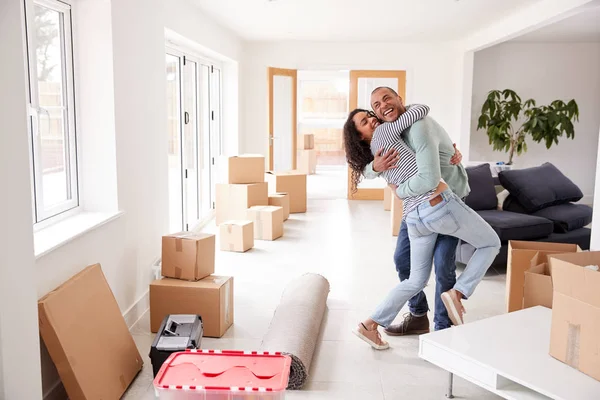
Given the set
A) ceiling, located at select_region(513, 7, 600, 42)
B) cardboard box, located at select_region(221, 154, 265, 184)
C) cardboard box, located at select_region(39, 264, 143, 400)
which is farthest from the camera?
ceiling, located at select_region(513, 7, 600, 42)

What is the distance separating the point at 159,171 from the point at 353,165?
1.71 metres

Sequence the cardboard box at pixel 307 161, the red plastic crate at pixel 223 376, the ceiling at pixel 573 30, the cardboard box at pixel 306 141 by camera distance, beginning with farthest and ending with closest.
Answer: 1. the cardboard box at pixel 306 141
2. the cardboard box at pixel 307 161
3. the ceiling at pixel 573 30
4. the red plastic crate at pixel 223 376

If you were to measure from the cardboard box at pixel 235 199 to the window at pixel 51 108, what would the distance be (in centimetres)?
344

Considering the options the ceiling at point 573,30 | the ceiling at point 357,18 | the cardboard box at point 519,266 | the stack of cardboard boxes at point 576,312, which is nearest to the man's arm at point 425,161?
the stack of cardboard boxes at point 576,312

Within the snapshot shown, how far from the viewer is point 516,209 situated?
214 inches

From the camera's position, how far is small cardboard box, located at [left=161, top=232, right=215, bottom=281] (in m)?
3.58

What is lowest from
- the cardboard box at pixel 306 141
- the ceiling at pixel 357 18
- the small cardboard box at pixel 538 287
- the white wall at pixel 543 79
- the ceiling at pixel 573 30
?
the small cardboard box at pixel 538 287

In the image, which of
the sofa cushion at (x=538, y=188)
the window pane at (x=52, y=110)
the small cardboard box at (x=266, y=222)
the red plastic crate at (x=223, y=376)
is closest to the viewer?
the red plastic crate at (x=223, y=376)

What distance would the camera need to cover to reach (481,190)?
5.43 meters

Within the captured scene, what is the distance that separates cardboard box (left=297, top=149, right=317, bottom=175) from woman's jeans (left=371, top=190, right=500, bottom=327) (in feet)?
32.8

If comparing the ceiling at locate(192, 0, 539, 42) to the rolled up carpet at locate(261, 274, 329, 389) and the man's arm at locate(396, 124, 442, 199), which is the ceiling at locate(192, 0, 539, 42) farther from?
the man's arm at locate(396, 124, 442, 199)

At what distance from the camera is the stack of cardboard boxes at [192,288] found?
3.49m

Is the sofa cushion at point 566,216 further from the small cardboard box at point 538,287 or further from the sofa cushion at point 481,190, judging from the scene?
the small cardboard box at point 538,287

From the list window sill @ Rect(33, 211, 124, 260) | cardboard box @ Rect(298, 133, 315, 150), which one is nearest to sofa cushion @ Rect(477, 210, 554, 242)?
window sill @ Rect(33, 211, 124, 260)
